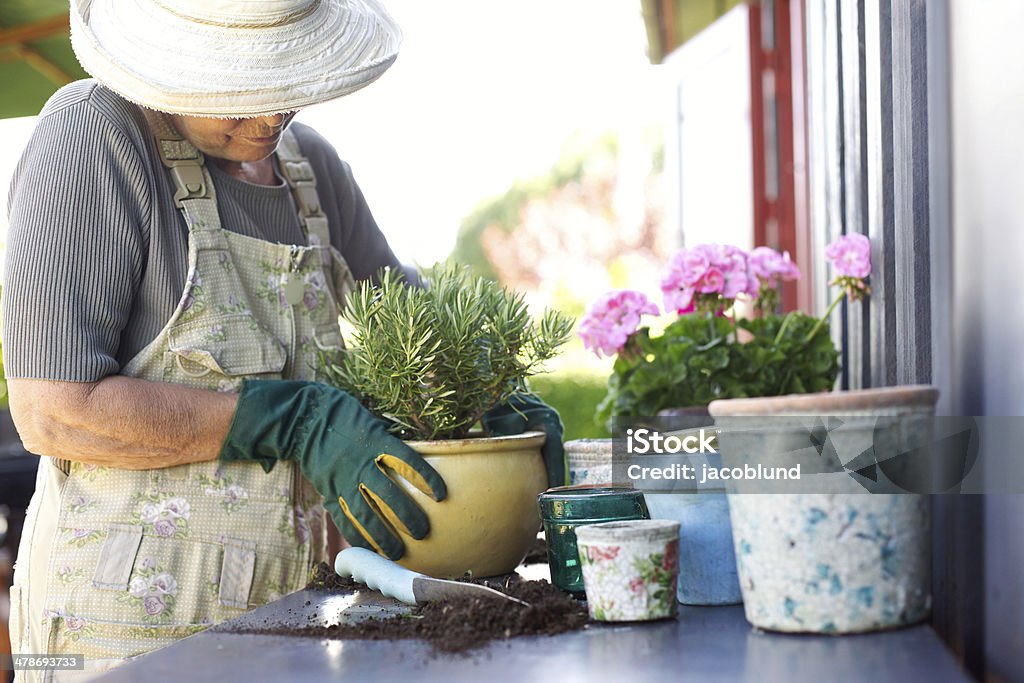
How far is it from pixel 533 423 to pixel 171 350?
60cm

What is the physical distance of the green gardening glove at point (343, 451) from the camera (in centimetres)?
140

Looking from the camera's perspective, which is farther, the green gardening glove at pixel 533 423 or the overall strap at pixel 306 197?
the overall strap at pixel 306 197

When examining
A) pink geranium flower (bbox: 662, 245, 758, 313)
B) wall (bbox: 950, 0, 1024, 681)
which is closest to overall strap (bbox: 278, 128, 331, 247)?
pink geranium flower (bbox: 662, 245, 758, 313)

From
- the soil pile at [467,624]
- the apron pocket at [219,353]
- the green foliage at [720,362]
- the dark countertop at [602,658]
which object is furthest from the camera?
the green foliage at [720,362]

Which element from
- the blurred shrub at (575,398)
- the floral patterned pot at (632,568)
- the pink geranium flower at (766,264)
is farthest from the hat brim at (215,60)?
the blurred shrub at (575,398)

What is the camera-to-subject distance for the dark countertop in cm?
89

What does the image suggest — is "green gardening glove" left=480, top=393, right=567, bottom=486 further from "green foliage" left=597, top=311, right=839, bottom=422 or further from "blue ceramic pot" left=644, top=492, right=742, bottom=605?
"green foliage" left=597, top=311, right=839, bottom=422

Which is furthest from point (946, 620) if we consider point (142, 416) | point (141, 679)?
point (142, 416)

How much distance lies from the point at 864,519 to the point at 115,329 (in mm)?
1167

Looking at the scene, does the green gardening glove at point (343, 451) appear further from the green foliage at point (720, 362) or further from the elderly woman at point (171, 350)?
the green foliage at point (720, 362)

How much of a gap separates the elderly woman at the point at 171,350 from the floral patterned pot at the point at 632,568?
1.30ft

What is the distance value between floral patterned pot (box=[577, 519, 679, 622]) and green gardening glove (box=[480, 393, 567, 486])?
50 centimetres

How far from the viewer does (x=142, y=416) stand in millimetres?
1543

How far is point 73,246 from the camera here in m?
1.55
